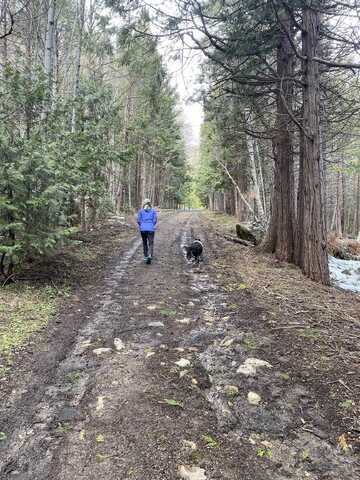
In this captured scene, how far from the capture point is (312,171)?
9.04 metres

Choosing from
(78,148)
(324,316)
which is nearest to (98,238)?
(78,148)

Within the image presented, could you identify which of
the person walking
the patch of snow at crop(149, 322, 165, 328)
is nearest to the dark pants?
the person walking

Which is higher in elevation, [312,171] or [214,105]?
[214,105]

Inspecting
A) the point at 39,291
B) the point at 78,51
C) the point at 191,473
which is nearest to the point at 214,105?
the point at 78,51

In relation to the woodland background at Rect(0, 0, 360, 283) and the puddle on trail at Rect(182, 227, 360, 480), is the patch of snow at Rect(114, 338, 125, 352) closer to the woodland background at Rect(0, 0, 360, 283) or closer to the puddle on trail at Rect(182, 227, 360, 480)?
the puddle on trail at Rect(182, 227, 360, 480)

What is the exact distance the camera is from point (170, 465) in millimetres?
2748

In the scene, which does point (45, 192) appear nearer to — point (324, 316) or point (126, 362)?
point (126, 362)

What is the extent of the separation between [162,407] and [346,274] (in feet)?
32.0

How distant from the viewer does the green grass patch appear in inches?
190

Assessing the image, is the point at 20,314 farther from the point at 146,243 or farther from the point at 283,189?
the point at 283,189

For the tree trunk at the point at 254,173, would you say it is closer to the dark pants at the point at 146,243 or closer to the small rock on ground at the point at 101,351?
the dark pants at the point at 146,243

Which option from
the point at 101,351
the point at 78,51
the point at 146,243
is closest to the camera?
the point at 101,351

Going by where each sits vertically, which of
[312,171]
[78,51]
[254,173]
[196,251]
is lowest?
[196,251]

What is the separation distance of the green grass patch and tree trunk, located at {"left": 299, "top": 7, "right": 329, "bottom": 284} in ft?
20.5
